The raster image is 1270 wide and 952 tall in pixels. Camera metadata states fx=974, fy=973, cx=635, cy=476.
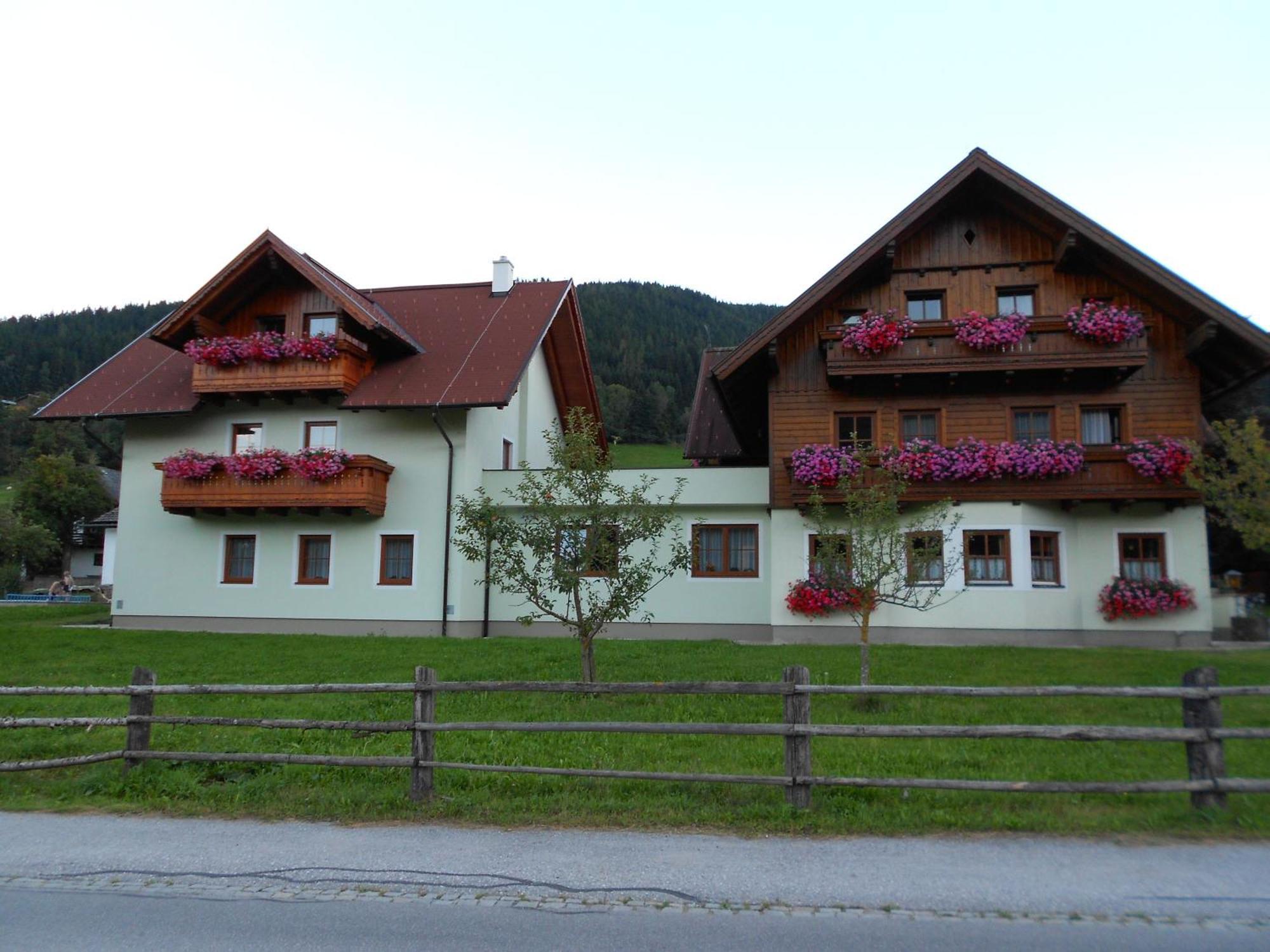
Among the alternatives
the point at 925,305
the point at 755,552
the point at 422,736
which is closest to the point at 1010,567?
the point at 755,552

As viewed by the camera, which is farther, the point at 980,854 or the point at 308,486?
the point at 308,486

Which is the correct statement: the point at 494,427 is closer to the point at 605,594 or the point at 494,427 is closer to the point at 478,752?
the point at 605,594

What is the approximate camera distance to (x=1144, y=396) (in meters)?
21.1

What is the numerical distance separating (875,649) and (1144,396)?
834 centimetres

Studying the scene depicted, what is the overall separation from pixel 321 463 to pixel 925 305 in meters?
14.7

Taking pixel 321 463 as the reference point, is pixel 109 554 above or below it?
below

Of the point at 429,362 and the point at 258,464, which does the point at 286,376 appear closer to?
the point at 258,464

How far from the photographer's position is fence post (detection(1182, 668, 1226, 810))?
303 inches

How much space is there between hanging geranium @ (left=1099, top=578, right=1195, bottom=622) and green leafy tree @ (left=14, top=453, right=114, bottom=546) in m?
55.4

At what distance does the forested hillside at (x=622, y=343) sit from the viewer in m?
80.7

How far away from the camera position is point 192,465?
79.5 ft

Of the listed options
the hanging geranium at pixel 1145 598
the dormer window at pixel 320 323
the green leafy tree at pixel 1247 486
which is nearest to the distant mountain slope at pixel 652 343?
the dormer window at pixel 320 323

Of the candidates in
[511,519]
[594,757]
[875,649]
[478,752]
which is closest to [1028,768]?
[594,757]

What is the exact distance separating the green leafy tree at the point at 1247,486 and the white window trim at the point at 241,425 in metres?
21.4
